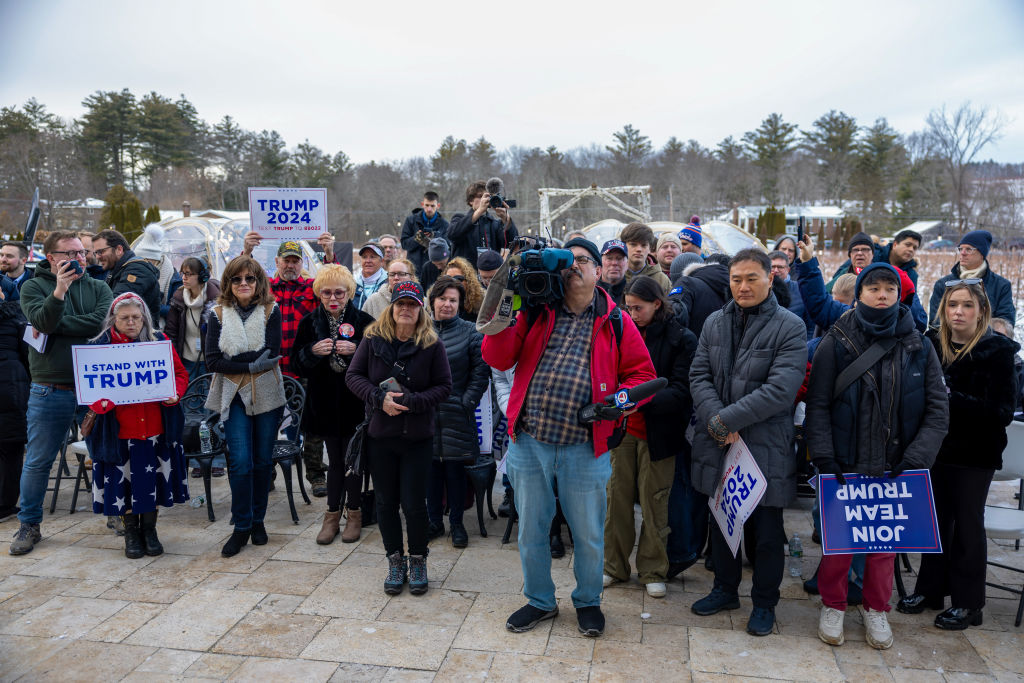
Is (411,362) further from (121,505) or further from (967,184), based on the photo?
(967,184)

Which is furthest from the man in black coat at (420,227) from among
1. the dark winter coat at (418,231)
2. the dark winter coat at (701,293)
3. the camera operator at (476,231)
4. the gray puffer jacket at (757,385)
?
the gray puffer jacket at (757,385)

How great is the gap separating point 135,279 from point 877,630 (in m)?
5.75

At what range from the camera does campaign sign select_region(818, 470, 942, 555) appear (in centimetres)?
343

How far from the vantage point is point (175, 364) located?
15.3ft

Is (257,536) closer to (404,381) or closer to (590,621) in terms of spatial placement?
(404,381)

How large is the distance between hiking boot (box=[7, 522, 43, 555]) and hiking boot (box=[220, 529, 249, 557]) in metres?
1.30

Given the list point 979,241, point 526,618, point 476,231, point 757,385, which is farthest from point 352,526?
point 979,241

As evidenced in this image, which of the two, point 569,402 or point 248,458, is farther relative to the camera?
point 248,458

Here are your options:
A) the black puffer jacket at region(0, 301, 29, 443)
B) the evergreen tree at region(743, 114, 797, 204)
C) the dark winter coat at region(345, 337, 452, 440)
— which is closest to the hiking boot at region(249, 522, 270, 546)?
the dark winter coat at region(345, 337, 452, 440)

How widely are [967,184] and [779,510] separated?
2870 centimetres

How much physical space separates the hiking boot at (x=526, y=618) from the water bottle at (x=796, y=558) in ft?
5.42

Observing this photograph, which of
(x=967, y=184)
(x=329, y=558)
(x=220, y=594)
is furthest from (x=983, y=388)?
(x=967, y=184)

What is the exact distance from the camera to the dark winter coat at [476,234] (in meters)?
6.55

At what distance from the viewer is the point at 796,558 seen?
14.5 ft
